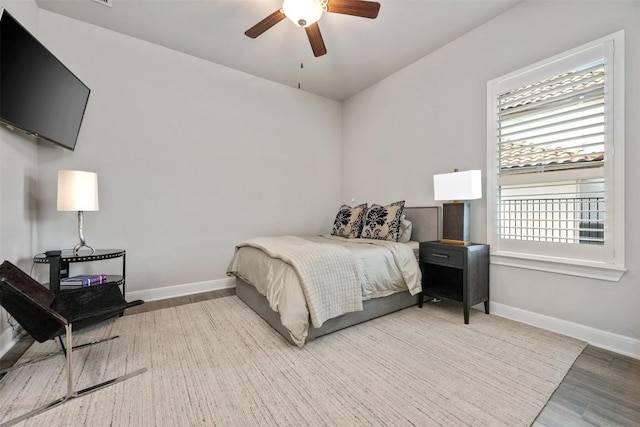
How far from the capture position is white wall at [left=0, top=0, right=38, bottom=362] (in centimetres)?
202

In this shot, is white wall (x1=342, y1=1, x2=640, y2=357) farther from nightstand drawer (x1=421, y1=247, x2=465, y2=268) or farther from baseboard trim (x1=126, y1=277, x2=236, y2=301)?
baseboard trim (x1=126, y1=277, x2=236, y2=301)

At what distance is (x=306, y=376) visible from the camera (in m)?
1.73

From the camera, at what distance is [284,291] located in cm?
212

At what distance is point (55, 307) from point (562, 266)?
3.91m

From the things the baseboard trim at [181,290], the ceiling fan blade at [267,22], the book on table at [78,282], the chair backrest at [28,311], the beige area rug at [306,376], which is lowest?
the beige area rug at [306,376]

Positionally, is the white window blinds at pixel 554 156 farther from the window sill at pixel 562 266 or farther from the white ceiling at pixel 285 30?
the white ceiling at pixel 285 30

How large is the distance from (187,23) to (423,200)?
341 cm

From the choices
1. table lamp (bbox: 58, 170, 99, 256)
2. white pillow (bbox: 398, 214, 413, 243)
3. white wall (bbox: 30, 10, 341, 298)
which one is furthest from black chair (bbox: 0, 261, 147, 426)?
white pillow (bbox: 398, 214, 413, 243)

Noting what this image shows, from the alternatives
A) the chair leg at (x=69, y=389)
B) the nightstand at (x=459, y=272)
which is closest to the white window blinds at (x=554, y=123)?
the nightstand at (x=459, y=272)

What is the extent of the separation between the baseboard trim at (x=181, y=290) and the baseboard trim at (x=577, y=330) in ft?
10.7

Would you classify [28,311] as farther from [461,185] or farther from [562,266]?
[562,266]

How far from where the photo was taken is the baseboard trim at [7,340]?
Answer: 197 centimetres

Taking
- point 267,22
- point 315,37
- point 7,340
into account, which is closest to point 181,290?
point 7,340

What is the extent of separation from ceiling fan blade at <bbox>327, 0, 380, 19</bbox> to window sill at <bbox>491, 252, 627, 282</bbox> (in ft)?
8.21
